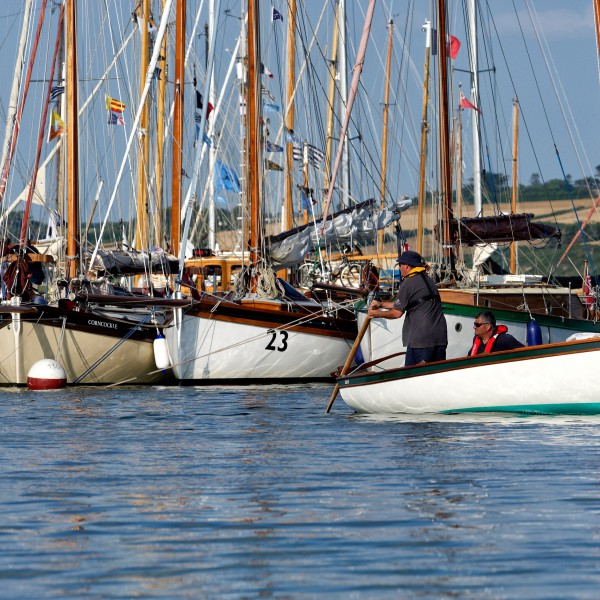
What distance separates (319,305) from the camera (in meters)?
25.9

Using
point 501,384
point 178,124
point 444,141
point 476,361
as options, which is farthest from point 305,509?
point 178,124

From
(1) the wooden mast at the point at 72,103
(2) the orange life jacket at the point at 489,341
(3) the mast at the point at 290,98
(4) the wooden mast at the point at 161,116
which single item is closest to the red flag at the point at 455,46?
(3) the mast at the point at 290,98

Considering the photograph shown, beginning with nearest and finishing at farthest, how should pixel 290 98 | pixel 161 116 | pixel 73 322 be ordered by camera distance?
pixel 73 322, pixel 161 116, pixel 290 98

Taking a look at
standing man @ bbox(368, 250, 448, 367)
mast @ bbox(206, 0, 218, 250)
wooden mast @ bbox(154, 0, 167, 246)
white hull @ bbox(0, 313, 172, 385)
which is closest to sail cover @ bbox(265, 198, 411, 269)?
mast @ bbox(206, 0, 218, 250)

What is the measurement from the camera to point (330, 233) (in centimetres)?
2725

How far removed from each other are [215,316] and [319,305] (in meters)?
2.26

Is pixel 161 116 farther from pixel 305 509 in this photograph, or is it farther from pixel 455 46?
pixel 305 509

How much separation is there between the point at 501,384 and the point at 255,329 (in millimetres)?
8929

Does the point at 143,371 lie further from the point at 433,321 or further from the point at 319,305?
the point at 433,321

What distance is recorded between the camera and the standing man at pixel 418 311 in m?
16.6

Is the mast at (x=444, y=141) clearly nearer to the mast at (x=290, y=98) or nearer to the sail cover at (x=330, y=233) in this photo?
the sail cover at (x=330, y=233)

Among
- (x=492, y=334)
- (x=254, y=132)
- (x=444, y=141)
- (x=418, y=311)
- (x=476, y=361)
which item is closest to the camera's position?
(x=476, y=361)

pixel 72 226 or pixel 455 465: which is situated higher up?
pixel 72 226

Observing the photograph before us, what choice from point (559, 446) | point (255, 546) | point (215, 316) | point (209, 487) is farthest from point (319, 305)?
point (255, 546)
